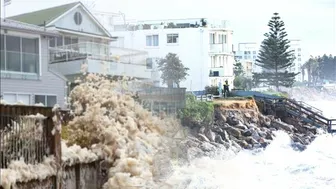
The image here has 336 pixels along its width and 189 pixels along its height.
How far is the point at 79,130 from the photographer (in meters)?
3.42

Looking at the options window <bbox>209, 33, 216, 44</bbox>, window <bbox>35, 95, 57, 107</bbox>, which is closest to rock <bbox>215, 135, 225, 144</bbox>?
window <bbox>209, 33, 216, 44</bbox>

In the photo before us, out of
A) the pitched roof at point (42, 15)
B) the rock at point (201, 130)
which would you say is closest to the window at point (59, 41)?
the pitched roof at point (42, 15)

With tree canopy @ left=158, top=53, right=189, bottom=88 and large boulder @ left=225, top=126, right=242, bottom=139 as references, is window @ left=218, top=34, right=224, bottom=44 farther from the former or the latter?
large boulder @ left=225, top=126, right=242, bottom=139

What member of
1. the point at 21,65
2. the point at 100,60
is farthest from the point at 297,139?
the point at 21,65

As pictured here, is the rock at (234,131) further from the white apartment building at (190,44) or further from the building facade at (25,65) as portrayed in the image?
the building facade at (25,65)

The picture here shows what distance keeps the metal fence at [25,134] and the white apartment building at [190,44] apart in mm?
753

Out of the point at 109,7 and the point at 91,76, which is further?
the point at 109,7

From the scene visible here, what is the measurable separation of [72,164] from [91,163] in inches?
6.3

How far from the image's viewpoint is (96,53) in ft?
10.6

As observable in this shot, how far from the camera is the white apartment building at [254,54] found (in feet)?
14.0

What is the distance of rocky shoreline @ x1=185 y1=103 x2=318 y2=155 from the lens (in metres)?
4.07

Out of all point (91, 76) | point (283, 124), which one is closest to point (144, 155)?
point (91, 76)

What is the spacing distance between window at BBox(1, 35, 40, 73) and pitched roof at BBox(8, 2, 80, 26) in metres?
0.14

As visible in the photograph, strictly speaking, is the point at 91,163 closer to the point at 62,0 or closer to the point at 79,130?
the point at 79,130
